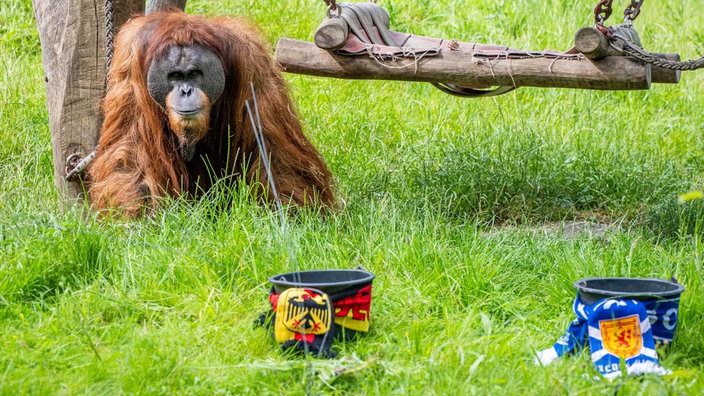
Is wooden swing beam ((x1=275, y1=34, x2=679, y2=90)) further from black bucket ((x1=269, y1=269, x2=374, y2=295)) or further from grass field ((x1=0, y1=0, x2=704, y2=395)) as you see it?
black bucket ((x1=269, y1=269, x2=374, y2=295))

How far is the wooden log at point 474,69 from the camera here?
3.11 meters

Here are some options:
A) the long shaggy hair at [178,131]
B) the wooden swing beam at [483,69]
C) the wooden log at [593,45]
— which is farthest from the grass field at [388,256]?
the wooden log at [593,45]

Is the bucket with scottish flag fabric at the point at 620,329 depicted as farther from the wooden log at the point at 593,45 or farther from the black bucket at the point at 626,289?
the wooden log at the point at 593,45

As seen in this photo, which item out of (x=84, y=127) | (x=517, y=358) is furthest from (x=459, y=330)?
(x=84, y=127)

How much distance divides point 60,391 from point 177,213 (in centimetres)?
117

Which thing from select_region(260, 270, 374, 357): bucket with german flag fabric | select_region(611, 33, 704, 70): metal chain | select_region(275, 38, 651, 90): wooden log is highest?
select_region(611, 33, 704, 70): metal chain

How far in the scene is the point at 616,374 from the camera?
2.07 metres

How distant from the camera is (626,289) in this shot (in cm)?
234

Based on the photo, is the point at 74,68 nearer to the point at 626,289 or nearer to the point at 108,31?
the point at 108,31

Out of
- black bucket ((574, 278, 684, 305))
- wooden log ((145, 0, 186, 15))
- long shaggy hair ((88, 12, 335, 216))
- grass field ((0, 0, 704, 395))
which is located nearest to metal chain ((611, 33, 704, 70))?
grass field ((0, 0, 704, 395))

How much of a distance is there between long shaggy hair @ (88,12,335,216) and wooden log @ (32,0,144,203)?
96mm

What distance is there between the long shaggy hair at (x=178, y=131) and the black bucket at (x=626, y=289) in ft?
4.53

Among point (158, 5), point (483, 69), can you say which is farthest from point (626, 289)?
point (158, 5)

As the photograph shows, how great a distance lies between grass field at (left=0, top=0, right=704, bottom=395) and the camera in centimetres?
209
